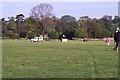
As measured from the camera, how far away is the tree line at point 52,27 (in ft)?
383

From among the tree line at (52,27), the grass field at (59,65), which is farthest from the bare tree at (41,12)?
the grass field at (59,65)

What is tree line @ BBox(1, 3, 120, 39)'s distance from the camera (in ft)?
383

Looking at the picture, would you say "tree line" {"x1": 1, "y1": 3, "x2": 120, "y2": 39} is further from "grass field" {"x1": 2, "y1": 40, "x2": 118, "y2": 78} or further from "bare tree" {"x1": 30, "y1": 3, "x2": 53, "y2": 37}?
"grass field" {"x1": 2, "y1": 40, "x2": 118, "y2": 78}

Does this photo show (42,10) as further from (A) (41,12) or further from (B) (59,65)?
(B) (59,65)

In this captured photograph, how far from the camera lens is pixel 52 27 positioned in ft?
420

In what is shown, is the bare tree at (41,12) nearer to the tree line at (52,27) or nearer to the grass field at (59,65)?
the tree line at (52,27)

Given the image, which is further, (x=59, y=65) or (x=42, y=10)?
(x=42, y=10)

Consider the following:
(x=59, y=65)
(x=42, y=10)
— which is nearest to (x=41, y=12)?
(x=42, y=10)

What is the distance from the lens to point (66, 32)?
12912cm

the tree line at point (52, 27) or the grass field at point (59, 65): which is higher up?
the tree line at point (52, 27)

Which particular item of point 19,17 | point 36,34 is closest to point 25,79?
point 36,34

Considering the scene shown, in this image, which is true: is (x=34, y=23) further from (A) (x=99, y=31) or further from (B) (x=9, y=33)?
(A) (x=99, y=31)

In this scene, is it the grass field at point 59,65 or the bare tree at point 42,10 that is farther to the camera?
the bare tree at point 42,10

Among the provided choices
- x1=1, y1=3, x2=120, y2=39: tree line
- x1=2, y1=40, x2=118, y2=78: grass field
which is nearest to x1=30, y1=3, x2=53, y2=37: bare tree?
x1=1, y1=3, x2=120, y2=39: tree line
